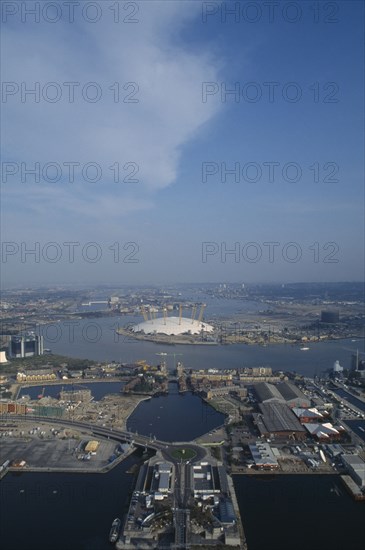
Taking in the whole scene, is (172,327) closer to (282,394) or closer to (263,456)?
(282,394)

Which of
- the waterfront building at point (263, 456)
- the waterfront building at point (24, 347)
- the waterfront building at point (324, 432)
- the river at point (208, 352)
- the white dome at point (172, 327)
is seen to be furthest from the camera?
the white dome at point (172, 327)

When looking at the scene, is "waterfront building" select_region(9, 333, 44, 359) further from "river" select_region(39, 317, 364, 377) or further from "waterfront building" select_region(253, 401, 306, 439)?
"waterfront building" select_region(253, 401, 306, 439)

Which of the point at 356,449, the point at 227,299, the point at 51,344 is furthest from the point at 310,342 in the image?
the point at 227,299

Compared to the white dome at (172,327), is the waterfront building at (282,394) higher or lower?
lower

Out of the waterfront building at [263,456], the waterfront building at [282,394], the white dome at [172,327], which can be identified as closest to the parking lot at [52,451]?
the waterfront building at [263,456]

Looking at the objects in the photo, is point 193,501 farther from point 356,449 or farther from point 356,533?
point 356,449

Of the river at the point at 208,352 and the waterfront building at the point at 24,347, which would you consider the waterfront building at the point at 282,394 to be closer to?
the river at the point at 208,352
